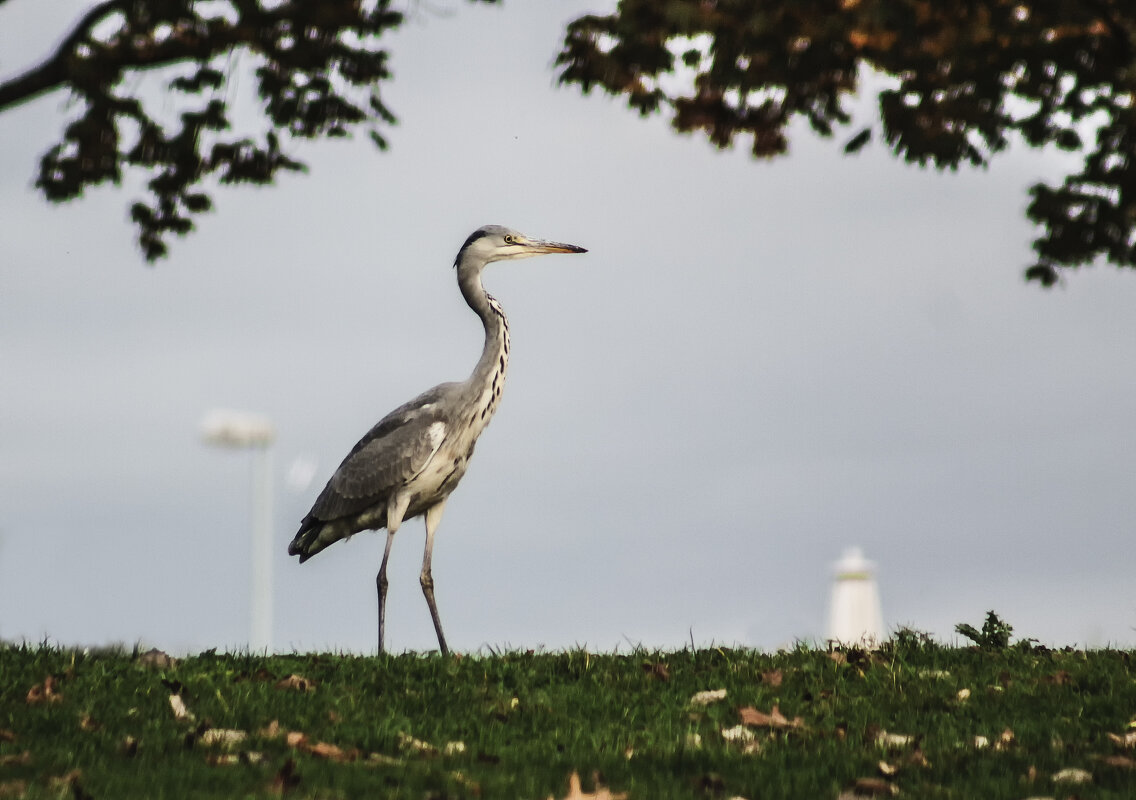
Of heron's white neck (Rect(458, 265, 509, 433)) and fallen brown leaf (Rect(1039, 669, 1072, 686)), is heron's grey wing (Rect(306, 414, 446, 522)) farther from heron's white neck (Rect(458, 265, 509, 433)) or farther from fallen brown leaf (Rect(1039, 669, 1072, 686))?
fallen brown leaf (Rect(1039, 669, 1072, 686))

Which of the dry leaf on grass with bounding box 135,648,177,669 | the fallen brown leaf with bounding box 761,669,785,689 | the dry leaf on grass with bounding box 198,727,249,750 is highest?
the dry leaf on grass with bounding box 135,648,177,669

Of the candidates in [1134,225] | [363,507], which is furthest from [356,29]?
[1134,225]

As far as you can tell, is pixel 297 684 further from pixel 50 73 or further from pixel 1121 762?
pixel 1121 762

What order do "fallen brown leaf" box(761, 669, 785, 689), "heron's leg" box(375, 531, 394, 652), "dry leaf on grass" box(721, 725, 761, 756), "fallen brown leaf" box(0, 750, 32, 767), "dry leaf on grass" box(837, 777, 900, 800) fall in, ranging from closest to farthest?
1. "dry leaf on grass" box(837, 777, 900, 800)
2. "fallen brown leaf" box(0, 750, 32, 767)
3. "dry leaf on grass" box(721, 725, 761, 756)
4. "fallen brown leaf" box(761, 669, 785, 689)
5. "heron's leg" box(375, 531, 394, 652)

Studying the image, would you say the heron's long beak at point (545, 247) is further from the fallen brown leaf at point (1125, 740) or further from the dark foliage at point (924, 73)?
the fallen brown leaf at point (1125, 740)

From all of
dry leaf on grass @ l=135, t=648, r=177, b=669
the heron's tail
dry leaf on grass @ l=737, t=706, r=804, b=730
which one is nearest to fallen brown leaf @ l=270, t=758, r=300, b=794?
dry leaf on grass @ l=737, t=706, r=804, b=730

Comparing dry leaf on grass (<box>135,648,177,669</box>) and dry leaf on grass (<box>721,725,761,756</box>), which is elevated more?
dry leaf on grass (<box>135,648,177,669</box>)

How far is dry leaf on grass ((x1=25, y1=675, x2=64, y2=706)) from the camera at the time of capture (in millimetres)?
9289

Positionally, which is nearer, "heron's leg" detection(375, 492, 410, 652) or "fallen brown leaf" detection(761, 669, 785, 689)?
"fallen brown leaf" detection(761, 669, 785, 689)

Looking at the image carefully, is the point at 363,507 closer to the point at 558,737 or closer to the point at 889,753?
the point at 558,737

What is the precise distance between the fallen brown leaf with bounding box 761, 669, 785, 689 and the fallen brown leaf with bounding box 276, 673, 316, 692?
11.5ft

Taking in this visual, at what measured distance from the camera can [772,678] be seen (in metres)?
10.2

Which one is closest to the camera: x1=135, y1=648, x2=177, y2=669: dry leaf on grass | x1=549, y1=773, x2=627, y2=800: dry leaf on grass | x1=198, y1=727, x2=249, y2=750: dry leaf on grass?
x1=549, y1=773, x2=627, y2=800: dry leaf on grass

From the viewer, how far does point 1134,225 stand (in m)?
9.91
